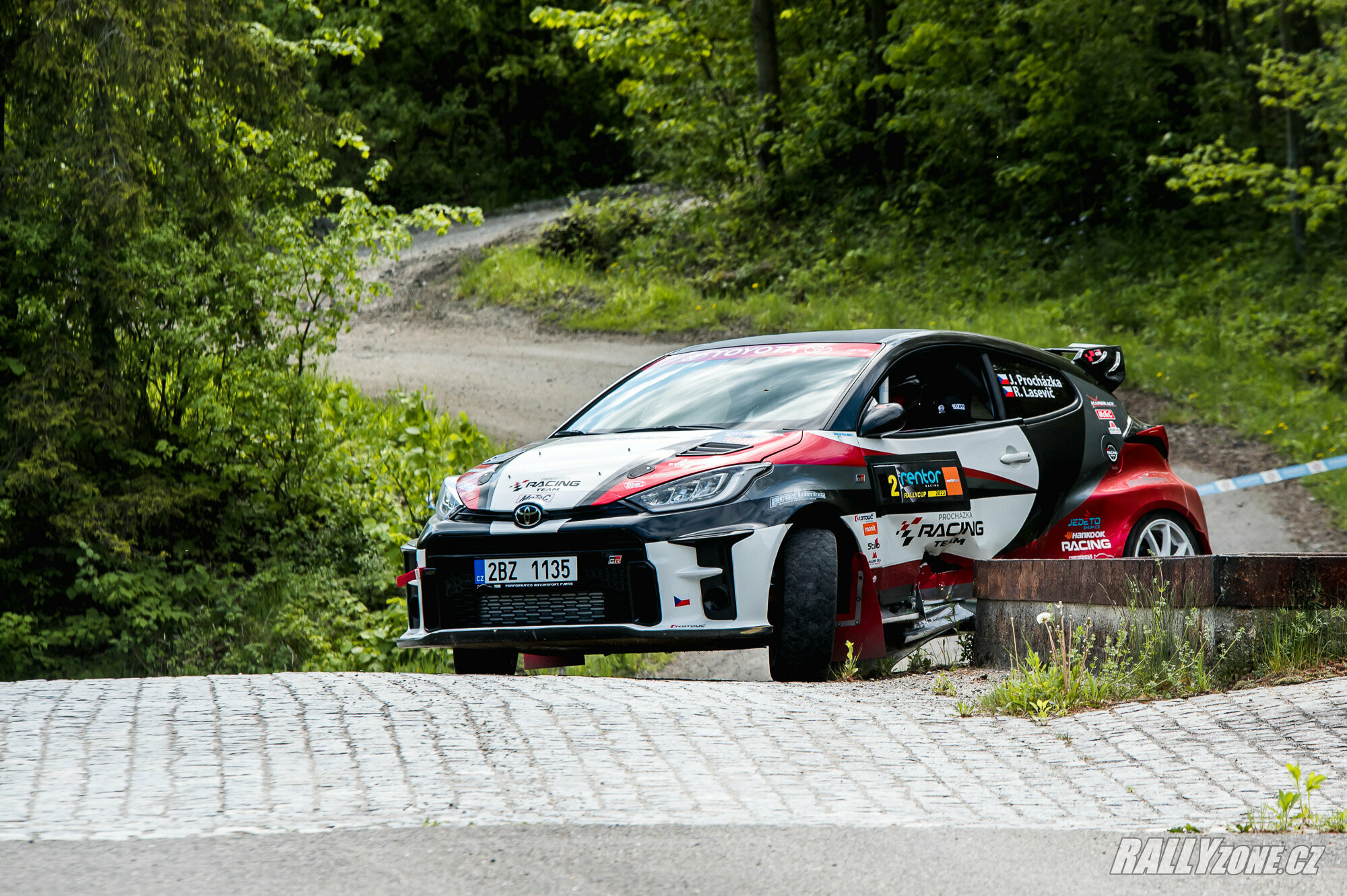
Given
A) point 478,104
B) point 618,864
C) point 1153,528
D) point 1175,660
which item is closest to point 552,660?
point 1175,660

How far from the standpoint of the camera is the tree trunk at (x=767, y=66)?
2500 centimetres

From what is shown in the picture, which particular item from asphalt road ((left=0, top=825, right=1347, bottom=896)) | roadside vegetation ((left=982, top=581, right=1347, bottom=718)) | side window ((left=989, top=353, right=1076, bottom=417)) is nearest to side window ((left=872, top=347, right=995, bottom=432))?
side window ((left=989, top=353, right=1076, bottom=417))

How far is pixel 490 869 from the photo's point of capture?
3.53 metres

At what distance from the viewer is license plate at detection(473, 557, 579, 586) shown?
5867 millimetres

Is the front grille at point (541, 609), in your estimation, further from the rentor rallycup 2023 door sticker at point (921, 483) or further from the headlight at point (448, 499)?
the rentor rallycup 2023 door sticker at point (921, 483)

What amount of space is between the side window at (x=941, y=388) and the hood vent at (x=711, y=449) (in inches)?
46.3

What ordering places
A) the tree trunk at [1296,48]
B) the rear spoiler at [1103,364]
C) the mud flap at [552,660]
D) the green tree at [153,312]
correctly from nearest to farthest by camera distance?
1. the mud flap at [552,660]
2. the rear spoiler at [1103,364]
3. the green tree at [153,312]
4. the tree trunk at [1296,48]

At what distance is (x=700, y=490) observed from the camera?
5910mm

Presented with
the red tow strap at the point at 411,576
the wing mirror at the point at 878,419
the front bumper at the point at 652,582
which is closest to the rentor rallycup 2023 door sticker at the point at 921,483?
the wing mirror at the point at 878,419

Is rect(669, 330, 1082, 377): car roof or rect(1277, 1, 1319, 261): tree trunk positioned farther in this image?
rect(1277, 1, 1319, 261): tree trunk

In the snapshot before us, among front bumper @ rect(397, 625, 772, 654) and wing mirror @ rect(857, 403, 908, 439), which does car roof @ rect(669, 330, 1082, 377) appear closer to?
wing mirror @ rect(857, 403, 908, 439)

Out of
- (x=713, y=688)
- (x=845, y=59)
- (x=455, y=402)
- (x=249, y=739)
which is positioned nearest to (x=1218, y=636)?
(x=713, y=688)

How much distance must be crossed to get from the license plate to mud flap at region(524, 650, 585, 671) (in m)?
0.62

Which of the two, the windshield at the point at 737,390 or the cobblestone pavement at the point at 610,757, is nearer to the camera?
the cobblestone pavement at the point at 610,757
